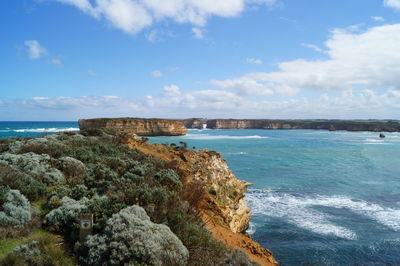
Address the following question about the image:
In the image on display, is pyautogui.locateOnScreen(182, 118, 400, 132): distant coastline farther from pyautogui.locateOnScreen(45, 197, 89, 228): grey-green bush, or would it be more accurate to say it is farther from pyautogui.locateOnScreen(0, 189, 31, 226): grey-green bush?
pyautogui.locateOnScreen(45, 197, 89, 228): grey-green bush

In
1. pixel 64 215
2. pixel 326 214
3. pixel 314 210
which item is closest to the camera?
pixel 64 215

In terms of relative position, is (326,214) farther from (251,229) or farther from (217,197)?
(217,197)

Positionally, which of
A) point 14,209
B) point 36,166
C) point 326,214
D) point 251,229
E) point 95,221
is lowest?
point 251,229

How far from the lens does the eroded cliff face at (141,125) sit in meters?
75.4

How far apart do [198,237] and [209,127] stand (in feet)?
555

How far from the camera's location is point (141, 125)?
8350 centimetres

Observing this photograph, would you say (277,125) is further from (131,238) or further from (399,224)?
(131,238)

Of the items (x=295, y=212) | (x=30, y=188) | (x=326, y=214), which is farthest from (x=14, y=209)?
(x=326, y=214)

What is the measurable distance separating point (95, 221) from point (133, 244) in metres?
1.46

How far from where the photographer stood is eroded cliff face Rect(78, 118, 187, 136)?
75.4m

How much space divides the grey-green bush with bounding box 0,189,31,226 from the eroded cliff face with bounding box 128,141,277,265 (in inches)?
192

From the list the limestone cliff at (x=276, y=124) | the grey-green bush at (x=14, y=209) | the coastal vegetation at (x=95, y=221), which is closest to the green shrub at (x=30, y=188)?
the coastal vegetation at (x=95, y=221)

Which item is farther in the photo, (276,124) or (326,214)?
(276,124)

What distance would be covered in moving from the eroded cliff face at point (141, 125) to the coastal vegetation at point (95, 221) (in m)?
66.1
